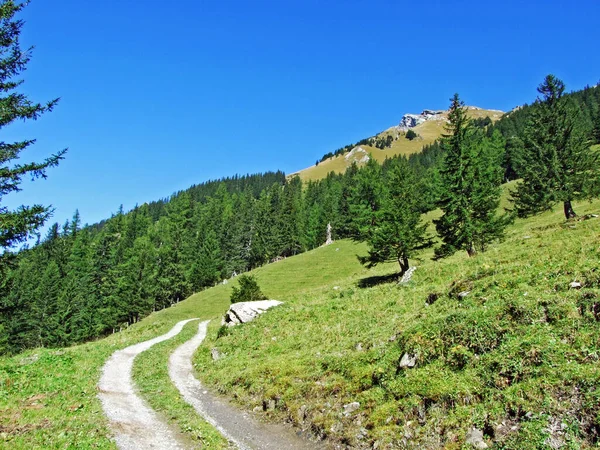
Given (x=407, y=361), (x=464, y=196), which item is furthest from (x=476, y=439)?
(x=464, y=196)

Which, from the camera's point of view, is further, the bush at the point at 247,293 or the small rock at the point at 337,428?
the bush at the point at 247,293

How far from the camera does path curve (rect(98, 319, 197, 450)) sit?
35.2ft

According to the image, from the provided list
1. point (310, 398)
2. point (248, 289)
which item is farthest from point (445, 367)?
point (248, 289)

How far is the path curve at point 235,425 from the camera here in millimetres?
Result: 11328

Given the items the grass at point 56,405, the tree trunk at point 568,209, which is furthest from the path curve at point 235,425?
the tree trunk at point 568,209

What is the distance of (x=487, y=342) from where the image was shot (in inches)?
439

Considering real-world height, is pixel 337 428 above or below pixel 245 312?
below

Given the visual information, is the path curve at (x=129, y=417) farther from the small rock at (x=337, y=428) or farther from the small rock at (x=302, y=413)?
the small rock at (x=337, y=428)

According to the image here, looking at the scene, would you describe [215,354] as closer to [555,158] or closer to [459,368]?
[459,368]

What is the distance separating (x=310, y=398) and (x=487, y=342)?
657 centimetres

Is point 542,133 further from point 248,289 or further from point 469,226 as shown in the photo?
point 248,289

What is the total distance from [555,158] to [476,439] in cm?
3829

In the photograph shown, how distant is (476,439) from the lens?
838cm

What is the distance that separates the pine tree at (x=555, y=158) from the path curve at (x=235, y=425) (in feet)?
119
